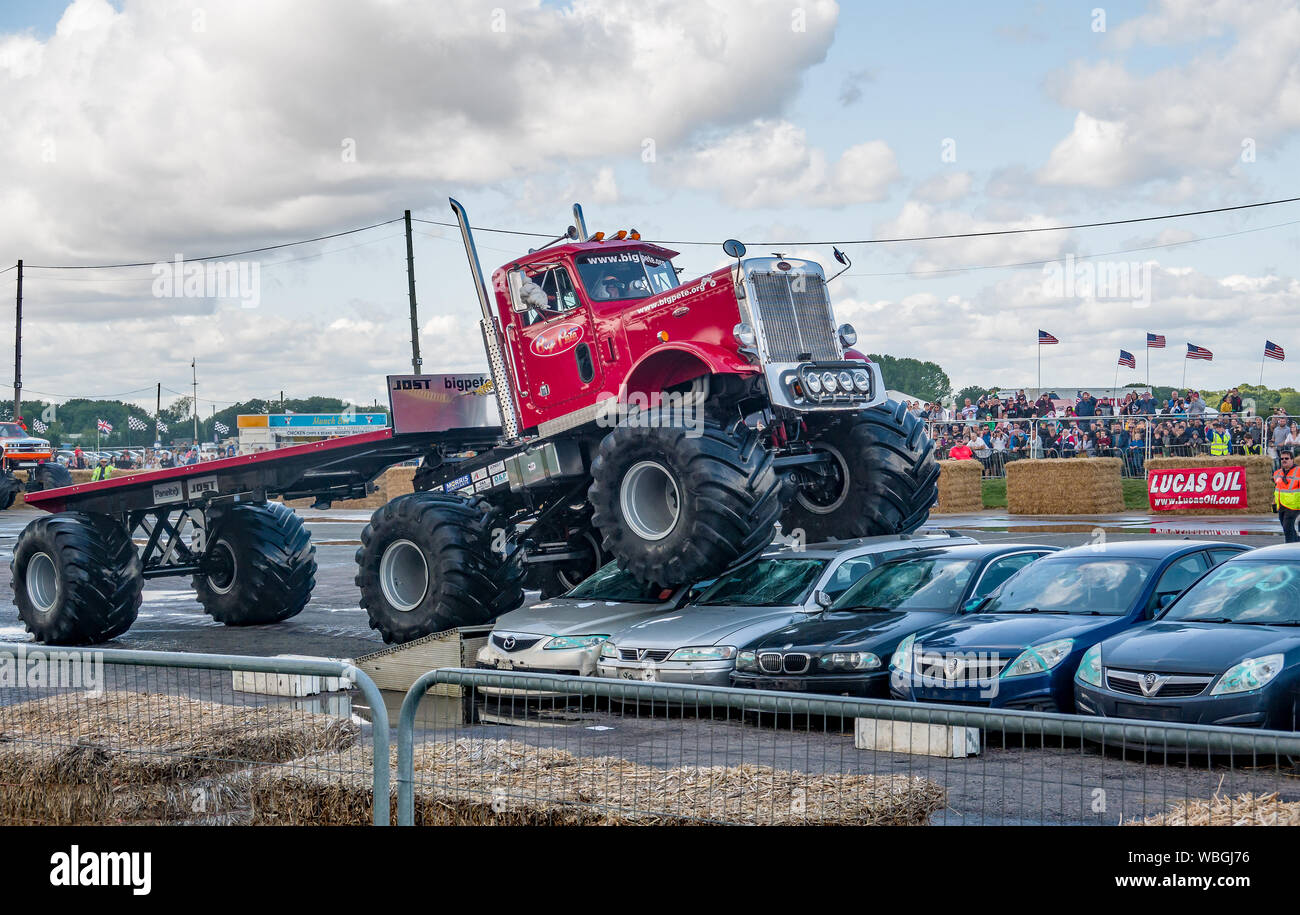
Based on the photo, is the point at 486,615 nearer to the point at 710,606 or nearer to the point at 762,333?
the point at 710,606

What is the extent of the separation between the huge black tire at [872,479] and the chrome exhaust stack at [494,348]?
312 cm

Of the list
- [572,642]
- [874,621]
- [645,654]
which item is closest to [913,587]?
[874,621]

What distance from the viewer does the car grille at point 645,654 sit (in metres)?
10.5

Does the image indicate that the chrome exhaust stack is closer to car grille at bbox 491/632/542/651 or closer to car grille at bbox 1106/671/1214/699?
car grille at bbox 491/632/542/651

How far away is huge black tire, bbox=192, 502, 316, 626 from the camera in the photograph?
17.7 meters

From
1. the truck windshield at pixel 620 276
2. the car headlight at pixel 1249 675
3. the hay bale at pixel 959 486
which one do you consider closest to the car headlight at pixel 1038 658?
the car headlight at pixel 1249 675

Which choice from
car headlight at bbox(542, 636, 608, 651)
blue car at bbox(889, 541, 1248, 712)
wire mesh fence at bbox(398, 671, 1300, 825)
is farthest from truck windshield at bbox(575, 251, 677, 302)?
wire mesh fence at bbox(398, 671, 1300, 825)

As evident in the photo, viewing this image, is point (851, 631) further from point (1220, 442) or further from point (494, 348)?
point (1220, 442)

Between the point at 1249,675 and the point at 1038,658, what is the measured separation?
1.41 metres

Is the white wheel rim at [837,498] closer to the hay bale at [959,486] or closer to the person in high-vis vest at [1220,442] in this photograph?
the hay bale at [959,486]

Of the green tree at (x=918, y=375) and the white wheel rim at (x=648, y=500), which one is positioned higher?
the green tree at (x=918, y=375)

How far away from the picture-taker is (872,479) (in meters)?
12.7

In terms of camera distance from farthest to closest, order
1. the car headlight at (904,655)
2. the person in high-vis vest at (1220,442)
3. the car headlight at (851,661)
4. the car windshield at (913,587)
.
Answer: the person in high-vis vest at (1220,442) < the car windshield at (913,587) < the car headlight at (851,661) < the car headlight at (904,655)
